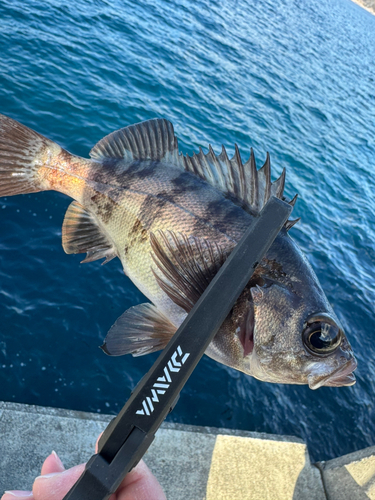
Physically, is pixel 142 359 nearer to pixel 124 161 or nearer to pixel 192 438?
pixel 192 438

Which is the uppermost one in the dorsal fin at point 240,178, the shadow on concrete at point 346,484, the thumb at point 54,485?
the dorsal fin at point 240,178

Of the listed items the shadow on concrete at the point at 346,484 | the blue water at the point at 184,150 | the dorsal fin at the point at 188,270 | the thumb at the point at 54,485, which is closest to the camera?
the thumb at the point at 54,485

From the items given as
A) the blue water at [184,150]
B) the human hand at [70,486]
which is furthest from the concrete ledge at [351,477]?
the human hand at [70,486]

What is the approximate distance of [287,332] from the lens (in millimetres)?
1751

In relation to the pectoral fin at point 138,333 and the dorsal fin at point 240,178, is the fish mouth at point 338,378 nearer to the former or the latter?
the pectoral fin at point 138,333

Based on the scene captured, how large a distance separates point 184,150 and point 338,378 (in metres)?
7.23

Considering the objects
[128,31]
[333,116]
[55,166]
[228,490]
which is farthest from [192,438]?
[333,116]

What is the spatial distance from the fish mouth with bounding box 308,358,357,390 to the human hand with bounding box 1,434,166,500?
0.87 metres

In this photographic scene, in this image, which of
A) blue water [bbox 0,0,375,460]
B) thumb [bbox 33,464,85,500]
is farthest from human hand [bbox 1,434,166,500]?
blue water [bbox 0,0,375,460]

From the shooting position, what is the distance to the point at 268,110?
12930mm

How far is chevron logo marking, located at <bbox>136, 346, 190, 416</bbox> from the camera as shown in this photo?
3.93 feet

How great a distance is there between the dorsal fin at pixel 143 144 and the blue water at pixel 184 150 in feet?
9.38

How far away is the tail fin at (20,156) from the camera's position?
8.43ft

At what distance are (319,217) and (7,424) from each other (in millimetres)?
8081
